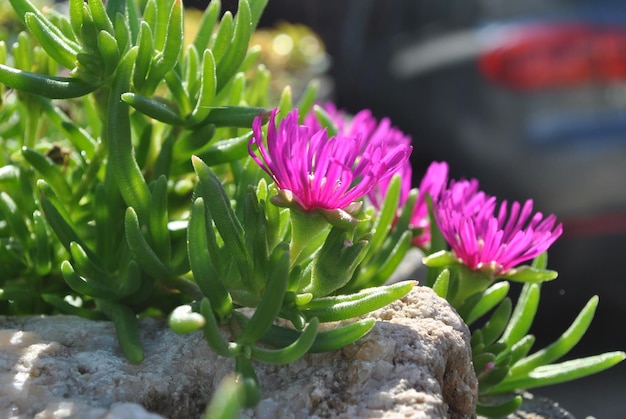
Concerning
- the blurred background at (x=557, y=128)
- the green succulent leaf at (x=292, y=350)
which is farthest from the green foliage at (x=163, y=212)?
the blurred background at (x=557, y=128)

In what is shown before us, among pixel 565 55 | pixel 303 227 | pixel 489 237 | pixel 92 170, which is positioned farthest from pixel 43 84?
pixel 565 55

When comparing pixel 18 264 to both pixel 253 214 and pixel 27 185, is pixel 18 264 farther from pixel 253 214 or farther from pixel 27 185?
pixel 253 214

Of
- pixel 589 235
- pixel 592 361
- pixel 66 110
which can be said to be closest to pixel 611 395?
pixel 589 235

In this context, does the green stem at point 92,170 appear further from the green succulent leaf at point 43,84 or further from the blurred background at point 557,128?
the blurred background at point 557,128

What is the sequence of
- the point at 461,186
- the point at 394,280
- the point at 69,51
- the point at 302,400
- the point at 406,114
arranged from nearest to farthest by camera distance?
the point at 302,400
the point at 69,51
the point at 461,186
the point at 394,280
the point at 406,114

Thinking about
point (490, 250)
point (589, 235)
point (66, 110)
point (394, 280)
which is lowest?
point (589, 235)

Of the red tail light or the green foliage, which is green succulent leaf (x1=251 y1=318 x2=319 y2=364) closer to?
the green foliage
